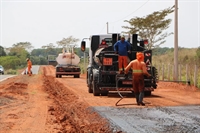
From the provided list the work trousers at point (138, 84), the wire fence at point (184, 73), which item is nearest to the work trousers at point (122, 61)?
the work trousers at point (138, 84)

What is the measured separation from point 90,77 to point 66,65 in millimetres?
22965

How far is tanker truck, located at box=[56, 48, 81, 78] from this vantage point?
42.4 m

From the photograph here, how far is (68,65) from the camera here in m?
43.0

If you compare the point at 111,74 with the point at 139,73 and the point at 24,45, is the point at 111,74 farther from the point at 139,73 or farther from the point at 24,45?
the point at 24,45

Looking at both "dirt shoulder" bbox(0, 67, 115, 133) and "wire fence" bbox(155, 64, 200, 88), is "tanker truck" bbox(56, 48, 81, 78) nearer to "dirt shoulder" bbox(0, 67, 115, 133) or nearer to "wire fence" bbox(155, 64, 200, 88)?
"wire fence" bbox(155, 64, 200, 88)

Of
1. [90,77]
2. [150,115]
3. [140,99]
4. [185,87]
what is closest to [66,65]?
[185,87]

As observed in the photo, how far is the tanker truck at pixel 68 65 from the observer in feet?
139

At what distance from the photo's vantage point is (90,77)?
66.3 ft

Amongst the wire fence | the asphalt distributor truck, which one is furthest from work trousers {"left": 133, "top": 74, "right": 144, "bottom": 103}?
the wire fence

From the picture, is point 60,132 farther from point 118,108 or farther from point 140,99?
point 140,99

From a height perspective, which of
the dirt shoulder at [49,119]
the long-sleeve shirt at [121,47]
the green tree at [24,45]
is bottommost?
the dirt shoulder at [49,119]

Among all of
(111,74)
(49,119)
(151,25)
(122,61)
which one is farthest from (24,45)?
(49,119)

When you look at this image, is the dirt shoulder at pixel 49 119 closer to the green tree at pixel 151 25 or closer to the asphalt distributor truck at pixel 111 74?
the asphalt distributor truck at pixel 111 74

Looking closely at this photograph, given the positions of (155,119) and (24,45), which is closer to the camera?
(155,119)
